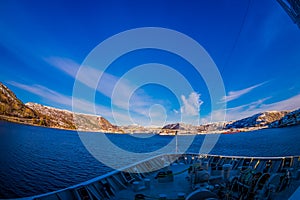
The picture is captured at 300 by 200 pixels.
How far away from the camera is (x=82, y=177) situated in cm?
2369

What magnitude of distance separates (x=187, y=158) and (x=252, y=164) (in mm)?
6066

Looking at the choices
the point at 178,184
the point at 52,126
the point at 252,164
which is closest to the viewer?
the point at 178,184

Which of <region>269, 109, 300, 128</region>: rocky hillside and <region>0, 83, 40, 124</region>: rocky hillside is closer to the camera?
<region>0, 83, 40, 124</region>: rocky hillside

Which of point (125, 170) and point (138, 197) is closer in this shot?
point (138, 197)

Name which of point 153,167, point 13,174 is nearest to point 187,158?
point 153,167

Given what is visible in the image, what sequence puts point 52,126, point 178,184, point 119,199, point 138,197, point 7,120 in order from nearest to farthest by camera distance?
point 138,197, point 119,199, point 178,184, point 7,120, point 52,126

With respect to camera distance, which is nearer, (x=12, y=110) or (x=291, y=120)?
(x=12, y=110)

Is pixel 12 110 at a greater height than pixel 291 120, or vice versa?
pixel 291 120

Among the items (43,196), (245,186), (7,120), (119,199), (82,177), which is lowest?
(82,177)

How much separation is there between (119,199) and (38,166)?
91.2ft

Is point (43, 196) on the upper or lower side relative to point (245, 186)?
lower

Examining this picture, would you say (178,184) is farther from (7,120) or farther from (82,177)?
(7,120)

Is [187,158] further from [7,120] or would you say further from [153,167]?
[7,120]

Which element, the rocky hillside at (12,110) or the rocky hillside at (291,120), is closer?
the rocky hillside at (12,110)
